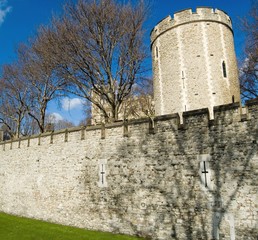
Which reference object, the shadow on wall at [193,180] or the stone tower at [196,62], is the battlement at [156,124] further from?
the stone tower at [196,62]

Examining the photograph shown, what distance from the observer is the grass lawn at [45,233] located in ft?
27.2

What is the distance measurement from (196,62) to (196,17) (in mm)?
2575

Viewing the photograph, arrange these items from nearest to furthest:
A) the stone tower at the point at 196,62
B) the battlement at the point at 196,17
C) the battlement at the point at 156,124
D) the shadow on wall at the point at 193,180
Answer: the shadow on wall at the point at 193,180
the battlement at the point at 156,124
the stone tower at the point at 196,62
the battlement at the point at 196,17

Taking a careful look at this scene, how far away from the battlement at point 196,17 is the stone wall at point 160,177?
7.75 metres

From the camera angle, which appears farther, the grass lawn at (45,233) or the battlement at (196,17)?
the battlement at (196,17)

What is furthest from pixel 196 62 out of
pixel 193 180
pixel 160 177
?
pixel 193 180

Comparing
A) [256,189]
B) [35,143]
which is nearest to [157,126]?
[256,189]

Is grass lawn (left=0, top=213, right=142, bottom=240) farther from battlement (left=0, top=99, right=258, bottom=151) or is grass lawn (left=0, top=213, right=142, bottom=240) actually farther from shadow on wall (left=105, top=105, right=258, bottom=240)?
battlement (left=0, top=99, right=258, bottom=151)

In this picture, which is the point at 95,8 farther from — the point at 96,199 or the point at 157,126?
the point at 96,199

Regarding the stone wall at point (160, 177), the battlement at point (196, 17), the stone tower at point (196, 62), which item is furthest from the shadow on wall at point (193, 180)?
the battlement at point (196, 17)

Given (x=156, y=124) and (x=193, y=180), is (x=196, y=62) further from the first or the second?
(x=193, y=180)

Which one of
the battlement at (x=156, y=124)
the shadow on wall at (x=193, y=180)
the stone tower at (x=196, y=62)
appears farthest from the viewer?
the stone tower at (x=196, y=62)

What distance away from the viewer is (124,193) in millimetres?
8758

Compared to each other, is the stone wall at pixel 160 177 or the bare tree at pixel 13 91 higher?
the bare tree at pixel 13 91
